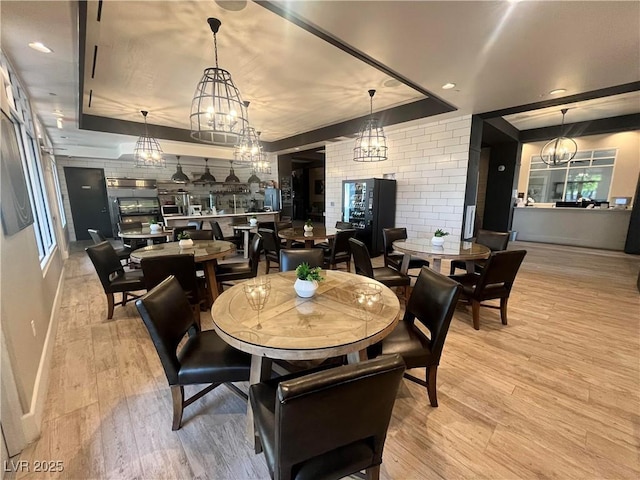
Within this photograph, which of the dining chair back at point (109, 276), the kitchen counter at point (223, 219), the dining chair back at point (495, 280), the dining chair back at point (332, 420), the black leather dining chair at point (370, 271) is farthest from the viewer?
the kitchen counter at point (223, 219)

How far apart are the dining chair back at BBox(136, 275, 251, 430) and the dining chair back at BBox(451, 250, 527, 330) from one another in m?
2.23

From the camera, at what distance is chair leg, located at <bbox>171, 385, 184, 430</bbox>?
1515 mm

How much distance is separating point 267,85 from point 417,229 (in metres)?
3.67

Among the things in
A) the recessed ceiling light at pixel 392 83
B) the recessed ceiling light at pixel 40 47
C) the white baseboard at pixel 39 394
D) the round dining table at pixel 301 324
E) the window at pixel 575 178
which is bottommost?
the white baseboard at pixel 39 394

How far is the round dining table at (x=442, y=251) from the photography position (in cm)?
272

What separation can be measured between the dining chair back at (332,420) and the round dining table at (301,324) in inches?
10.5

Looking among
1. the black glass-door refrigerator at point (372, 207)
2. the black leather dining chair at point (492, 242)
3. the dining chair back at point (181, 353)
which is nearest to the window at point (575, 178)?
the black glass-door refrigerator at point (372, 207)

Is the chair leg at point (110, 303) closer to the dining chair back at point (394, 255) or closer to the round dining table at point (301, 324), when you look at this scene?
the round dining table at point (301, 324)

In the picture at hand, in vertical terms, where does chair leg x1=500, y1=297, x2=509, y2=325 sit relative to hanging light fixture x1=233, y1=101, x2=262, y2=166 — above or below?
below

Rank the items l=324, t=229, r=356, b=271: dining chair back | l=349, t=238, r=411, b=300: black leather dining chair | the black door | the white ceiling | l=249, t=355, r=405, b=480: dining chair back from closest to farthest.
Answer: l=249, t=355, r=405, b=480: dining chair back, the white ceiling, l=349, t=238, r=411, b=300: black leather dining chair, l=324, t=229, r=356, b=271: dining chair back, the black door

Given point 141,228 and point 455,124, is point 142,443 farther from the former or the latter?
point 455,124

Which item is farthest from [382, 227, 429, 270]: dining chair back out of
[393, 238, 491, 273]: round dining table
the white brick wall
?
the white brick wall

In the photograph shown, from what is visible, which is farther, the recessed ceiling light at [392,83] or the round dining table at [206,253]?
the recessed ceiling light at [392,83]

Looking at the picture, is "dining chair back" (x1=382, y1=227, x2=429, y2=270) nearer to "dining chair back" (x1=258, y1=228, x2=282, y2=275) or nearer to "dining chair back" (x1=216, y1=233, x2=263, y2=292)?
"dining chair back" (x1=258, y1=228, x2=282, y2=275)
